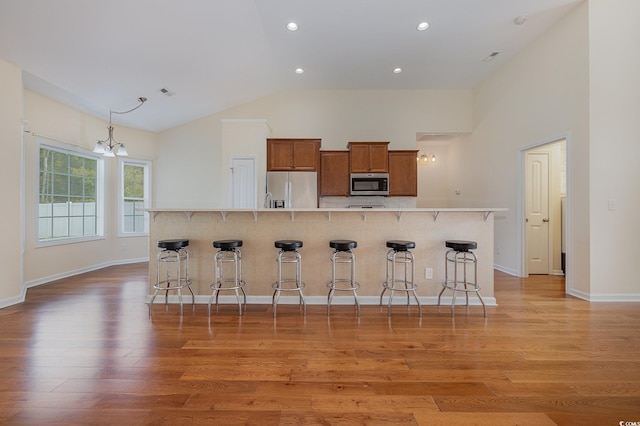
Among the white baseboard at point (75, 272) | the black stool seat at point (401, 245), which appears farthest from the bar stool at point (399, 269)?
the white baseboard at point (75, 272)

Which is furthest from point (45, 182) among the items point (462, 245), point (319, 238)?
point (462, 245)

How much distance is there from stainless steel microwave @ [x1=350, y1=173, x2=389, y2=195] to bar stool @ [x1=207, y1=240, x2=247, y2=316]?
2.86 metres

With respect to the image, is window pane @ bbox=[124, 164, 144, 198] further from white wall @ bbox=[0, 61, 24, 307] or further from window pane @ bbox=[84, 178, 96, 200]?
white wall @ bbox=[0, 61, 24, 307]

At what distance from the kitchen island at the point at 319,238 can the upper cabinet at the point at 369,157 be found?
228 cm

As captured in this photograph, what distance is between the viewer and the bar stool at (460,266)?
2879 millimetres

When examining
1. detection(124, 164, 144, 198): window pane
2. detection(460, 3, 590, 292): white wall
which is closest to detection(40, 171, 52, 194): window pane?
detection(124, 164, 144, 198): window pane

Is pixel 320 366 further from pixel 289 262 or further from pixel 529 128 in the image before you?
pixel 529 128

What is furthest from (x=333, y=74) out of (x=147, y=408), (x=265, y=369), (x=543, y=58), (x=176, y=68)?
(x=147, y=408)

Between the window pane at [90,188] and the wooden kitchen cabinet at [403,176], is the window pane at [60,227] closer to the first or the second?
the window pane at [90,188]

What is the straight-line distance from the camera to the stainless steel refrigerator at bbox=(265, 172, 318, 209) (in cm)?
536

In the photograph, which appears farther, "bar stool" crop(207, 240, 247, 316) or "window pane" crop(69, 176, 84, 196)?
"window pane" crop(69, 176, 84, 196)

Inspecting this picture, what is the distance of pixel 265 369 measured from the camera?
74.3 inches

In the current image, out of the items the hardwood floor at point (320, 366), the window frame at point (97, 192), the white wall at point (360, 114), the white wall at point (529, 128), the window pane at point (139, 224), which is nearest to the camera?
the hardwood floor at point (320, 366)

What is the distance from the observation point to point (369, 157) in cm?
542
